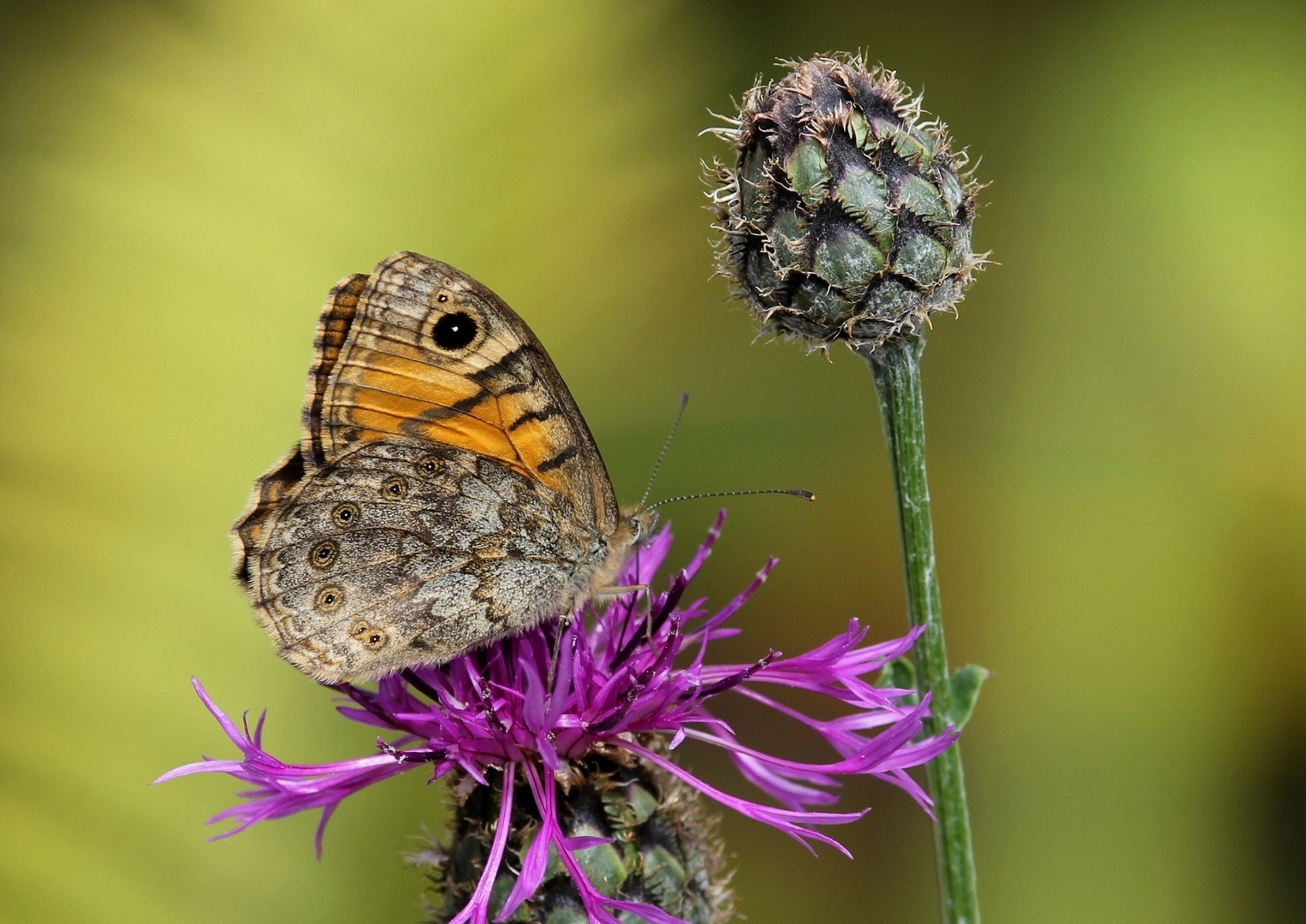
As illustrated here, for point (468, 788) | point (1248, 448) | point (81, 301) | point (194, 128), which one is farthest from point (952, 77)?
point (468, 788)

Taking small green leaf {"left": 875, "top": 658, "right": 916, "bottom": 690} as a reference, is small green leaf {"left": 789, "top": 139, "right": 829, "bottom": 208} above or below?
above

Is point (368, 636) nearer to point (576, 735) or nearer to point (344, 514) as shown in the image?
point (344, 514)

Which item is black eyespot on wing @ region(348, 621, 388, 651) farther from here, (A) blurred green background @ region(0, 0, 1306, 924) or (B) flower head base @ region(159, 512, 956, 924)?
(A) blurred green background @ region(0, 0, 1306, 924)

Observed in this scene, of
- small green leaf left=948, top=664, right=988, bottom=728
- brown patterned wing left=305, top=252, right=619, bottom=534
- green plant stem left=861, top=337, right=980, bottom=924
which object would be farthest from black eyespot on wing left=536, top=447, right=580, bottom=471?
small green leaf left=948, top=664, right=988, bottom=728

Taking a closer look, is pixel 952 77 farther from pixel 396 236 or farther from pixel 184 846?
pixel 184 846

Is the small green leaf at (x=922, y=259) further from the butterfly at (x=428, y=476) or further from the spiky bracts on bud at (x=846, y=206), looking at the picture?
the butterfly at (x=428, y=476)

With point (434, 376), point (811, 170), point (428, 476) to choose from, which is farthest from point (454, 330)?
point (811, 170)
